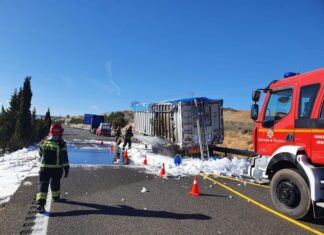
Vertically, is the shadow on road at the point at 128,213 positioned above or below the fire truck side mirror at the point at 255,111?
below

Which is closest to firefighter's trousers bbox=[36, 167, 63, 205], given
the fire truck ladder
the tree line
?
the fire truck ladder

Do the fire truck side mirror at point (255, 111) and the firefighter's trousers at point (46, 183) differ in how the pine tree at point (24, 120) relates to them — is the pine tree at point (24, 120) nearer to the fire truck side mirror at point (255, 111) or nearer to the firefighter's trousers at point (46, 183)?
the firefighter's trousers at point (46, 183)

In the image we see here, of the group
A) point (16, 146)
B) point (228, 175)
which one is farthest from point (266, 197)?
point (16, 146)

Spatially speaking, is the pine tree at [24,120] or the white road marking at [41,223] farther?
the pine tree at [24,120]

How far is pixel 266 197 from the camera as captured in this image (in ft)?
29.9

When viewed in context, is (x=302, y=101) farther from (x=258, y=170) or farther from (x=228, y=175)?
(x=228, y=175)

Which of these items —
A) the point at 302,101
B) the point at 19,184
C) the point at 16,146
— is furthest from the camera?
the point at 16,146

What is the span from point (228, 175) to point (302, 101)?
5.97 meters

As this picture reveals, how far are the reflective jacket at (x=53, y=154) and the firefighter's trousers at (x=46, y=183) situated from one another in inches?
4.5

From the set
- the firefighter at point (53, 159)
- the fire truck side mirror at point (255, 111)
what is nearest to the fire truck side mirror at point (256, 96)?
the fire truck side mirror at point (255, 111)

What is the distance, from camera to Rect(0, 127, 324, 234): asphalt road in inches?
247

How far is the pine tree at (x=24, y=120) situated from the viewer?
23.5m

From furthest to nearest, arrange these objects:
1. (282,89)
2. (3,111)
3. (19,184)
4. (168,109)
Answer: (3,111) < (168,109) < (19,184) < (282,89)

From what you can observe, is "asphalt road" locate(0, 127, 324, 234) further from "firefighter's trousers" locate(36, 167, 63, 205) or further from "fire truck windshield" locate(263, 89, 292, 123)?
"fire truck windshield" locate(263, 89, 292, 123)
